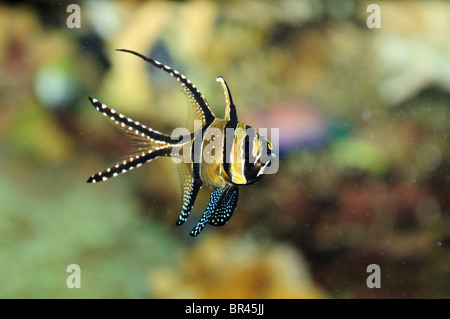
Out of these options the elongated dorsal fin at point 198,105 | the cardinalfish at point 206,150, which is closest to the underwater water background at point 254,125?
the cardinalfish at point 206,150

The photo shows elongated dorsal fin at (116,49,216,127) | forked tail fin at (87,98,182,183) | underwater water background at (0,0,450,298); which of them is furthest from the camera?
underwater water background at (0,0,450,298)

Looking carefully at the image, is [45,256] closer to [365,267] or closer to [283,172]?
[283,172]

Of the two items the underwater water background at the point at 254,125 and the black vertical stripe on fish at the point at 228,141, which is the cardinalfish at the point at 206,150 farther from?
the underwater water background at the point at 254,125

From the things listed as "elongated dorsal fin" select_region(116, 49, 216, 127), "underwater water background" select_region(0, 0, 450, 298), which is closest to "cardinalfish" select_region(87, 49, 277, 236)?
"elongated dorsal fin" select_region(116, 49, 216, 127)

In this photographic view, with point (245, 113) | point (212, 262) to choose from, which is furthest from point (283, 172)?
point (212, 262)

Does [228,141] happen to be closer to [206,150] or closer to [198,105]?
[206,150]

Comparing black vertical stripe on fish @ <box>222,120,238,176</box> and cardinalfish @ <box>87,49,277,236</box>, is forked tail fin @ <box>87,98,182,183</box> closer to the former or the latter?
cardinalfish @ <box>87,49,277,236</box>
